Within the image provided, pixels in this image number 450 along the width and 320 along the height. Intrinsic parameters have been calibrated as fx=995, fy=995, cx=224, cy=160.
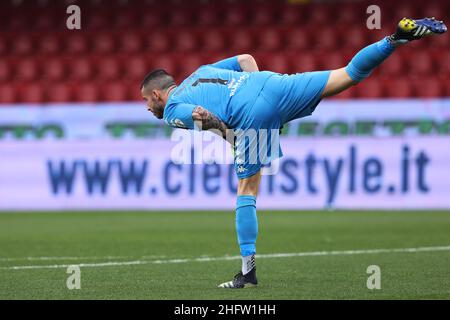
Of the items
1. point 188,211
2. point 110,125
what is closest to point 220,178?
point 188,211

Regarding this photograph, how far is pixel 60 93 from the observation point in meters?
16.5

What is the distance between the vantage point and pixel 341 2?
57.8ft

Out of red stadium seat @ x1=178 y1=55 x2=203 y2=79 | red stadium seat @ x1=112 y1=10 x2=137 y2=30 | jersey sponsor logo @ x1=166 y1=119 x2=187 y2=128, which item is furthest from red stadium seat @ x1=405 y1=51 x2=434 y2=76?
jersey sponsor logo @ x1=166 y1=119 x2=187 y2=128

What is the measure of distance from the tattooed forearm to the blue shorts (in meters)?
0.31

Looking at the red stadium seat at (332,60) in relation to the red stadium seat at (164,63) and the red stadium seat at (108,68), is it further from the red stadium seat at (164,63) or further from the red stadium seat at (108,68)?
the red stadium seat at (108,68)

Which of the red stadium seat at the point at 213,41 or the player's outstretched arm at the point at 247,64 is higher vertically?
the red stadium seat at the point at 213,41

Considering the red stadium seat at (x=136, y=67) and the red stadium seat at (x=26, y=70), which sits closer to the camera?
the red stadium seat at (x=136, y=67)

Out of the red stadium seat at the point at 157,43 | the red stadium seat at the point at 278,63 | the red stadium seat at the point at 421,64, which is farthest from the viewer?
the red stadium seat at the point at 157,43

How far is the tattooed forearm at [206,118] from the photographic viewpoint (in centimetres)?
610

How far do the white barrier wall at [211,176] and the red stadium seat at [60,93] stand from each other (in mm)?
2447

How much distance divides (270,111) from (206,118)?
516 mm

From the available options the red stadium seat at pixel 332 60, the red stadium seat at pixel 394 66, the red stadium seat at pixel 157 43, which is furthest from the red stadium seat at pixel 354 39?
the red stadium seat at pixel 157 43

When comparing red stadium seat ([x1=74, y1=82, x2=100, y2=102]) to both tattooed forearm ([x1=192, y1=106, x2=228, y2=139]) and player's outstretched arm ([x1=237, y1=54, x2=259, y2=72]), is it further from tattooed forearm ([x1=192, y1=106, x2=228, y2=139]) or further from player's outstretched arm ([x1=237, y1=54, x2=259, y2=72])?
tattooed forearm ([x1=192, y1=106, x2=228, y2=139])

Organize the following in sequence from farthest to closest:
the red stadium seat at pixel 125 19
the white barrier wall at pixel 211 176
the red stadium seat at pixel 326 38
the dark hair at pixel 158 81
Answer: the red stadium seat at pixel 125 19 < the red stadium seat at pixel 326 38 < the white barrier wall at pixel 211 176 < the dark hair at pixel 158 81
